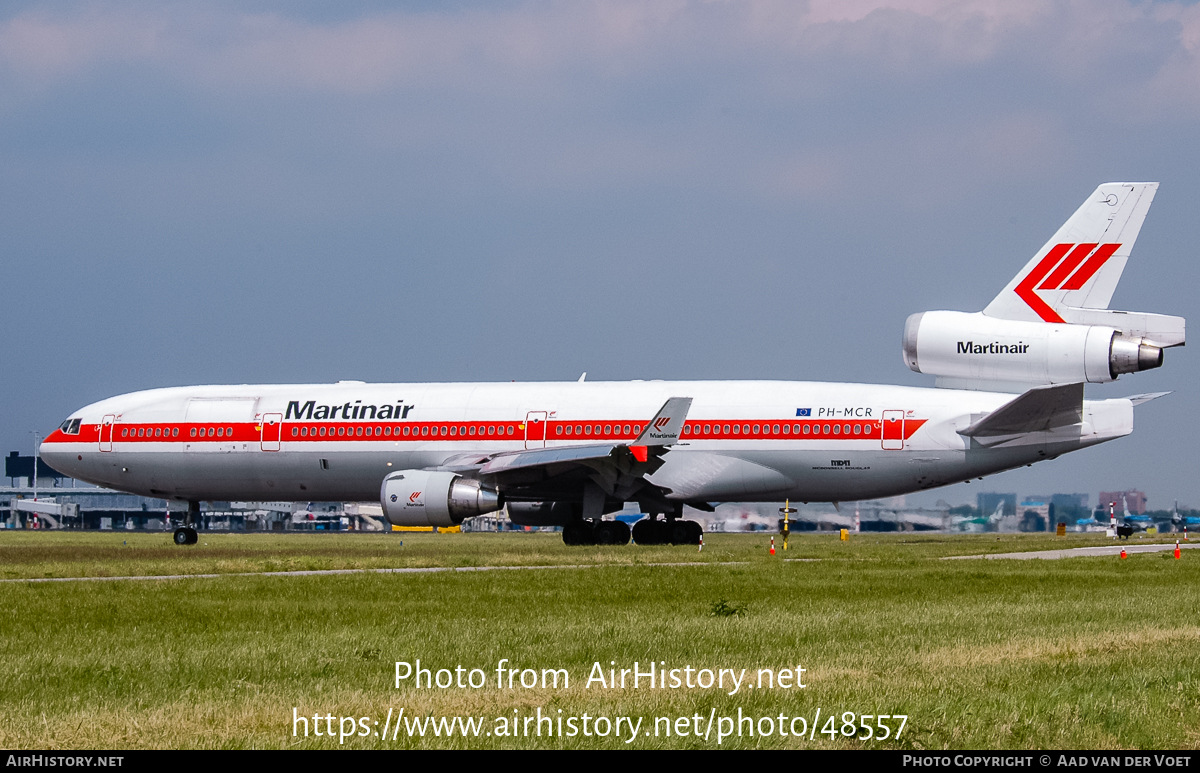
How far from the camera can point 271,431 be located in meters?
42.4

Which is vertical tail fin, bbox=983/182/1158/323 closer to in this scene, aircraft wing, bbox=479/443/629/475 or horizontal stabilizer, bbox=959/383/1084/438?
horizontal stabilizer, bbox=959/383/1084/438

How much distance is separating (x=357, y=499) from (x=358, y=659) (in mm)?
30805

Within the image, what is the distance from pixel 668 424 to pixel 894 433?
21.2 ft

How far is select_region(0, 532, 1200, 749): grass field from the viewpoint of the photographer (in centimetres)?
894

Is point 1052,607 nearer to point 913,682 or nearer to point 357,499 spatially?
point 913,682

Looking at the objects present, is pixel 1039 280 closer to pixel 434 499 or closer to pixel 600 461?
pixel 600 461

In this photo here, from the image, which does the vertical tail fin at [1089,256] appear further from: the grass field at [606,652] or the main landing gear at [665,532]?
the grass field at [606,652]

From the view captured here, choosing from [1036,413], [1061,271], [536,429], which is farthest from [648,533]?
[1061,271]

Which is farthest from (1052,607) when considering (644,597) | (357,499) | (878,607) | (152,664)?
(357,499)

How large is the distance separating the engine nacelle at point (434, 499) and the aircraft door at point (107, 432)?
38.7 ft

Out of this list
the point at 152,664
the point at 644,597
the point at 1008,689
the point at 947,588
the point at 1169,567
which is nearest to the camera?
the point at 1008,689

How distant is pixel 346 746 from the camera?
8422mm

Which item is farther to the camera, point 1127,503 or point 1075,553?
point 1127,503

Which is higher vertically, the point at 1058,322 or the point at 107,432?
the point at 1058,322
